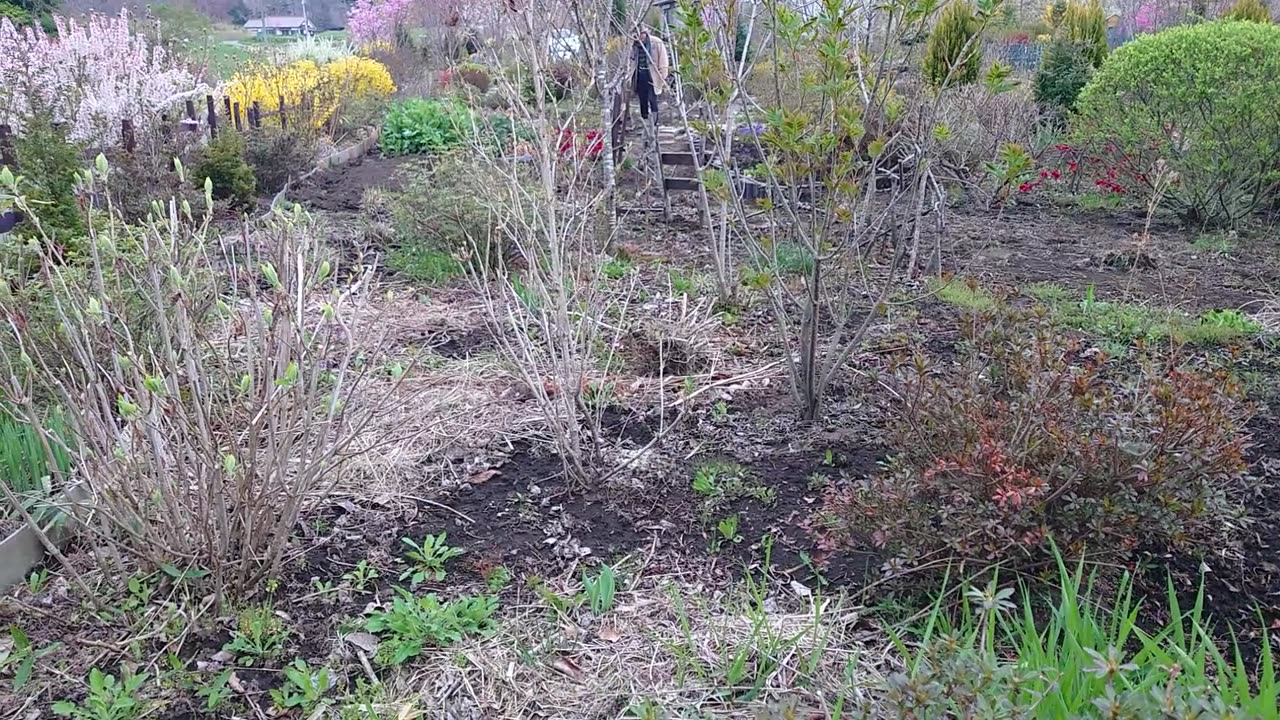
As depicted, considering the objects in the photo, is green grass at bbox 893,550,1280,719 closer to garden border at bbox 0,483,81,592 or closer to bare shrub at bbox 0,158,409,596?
bare shrub at bbox 0,158,409,596

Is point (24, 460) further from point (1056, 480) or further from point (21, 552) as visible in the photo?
point (1056, 480)

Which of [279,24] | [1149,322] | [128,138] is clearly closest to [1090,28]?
[1149,322]

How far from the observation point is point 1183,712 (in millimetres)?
1449

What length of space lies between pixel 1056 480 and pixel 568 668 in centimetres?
146

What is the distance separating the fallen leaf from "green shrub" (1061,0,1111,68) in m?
12.4

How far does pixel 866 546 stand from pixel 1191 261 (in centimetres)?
518

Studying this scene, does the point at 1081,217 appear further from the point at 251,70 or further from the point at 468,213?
the point at 251,70

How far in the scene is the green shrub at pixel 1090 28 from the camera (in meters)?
12.3

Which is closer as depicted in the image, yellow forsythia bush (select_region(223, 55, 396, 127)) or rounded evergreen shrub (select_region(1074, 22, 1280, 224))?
rounded evergreen shrub (select_region(1074, 22, 1280, 224))

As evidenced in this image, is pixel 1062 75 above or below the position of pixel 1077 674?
above

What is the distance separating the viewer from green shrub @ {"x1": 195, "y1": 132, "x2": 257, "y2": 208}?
7.38 meters

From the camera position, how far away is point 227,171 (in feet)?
24.3

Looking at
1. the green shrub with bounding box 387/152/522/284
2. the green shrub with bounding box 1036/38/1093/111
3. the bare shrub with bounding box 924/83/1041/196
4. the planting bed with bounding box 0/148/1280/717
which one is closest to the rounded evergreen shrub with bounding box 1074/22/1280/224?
the bare shrub with bounding box 924/83/1041/196

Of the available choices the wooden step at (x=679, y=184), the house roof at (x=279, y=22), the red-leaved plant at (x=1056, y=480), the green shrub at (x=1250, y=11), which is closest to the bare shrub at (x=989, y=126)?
the wooden step at (x=679, y=184)
